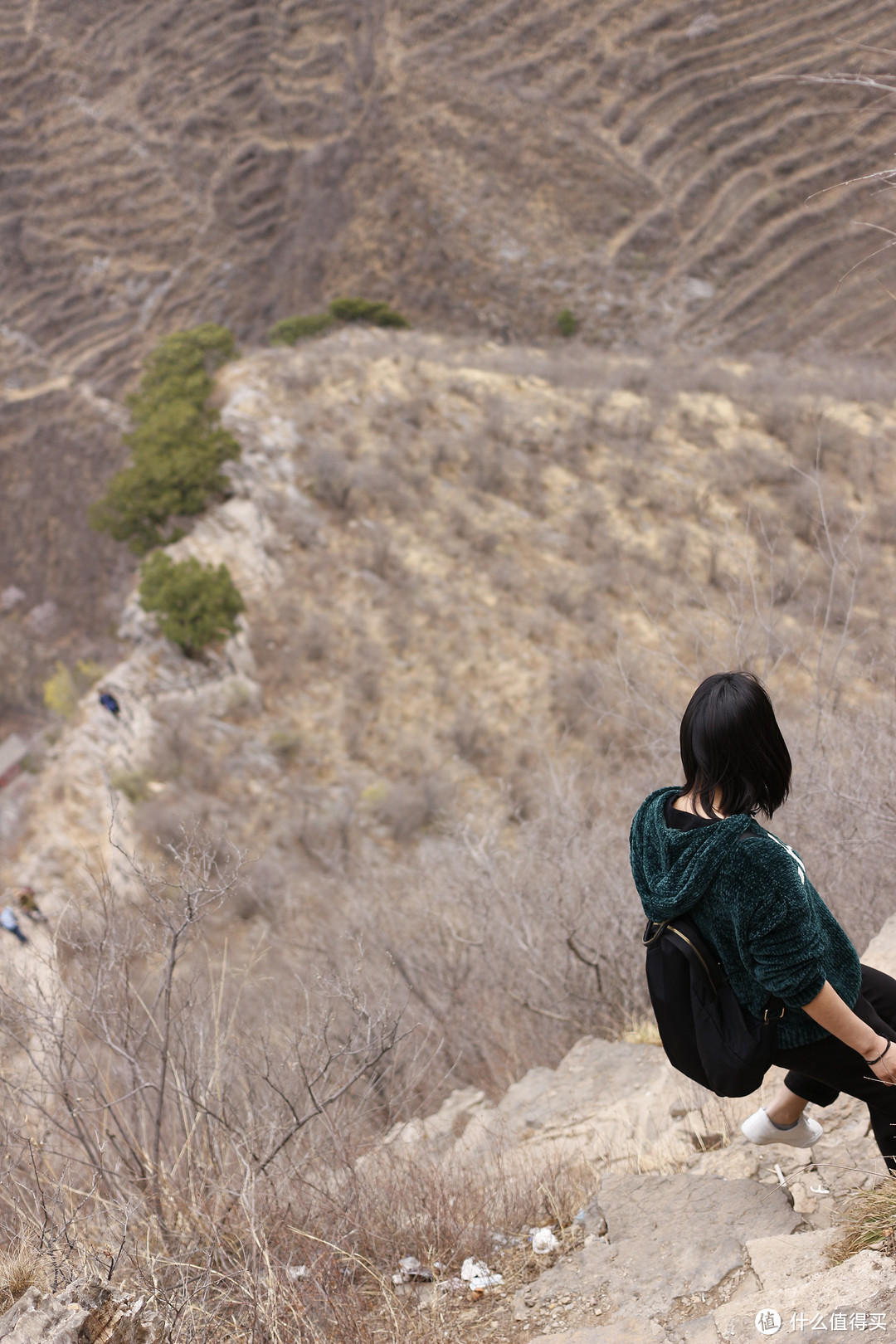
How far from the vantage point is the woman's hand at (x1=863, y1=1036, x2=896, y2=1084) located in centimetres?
148

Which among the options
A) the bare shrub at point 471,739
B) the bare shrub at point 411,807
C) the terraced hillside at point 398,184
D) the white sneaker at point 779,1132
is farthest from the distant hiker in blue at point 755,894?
the terraced hillside at point 398,184

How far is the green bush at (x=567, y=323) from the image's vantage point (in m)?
26.0

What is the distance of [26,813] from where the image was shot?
25.1 ft

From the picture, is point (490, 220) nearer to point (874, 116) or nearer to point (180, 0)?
point (874, 116)

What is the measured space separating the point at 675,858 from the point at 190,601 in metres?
7.86

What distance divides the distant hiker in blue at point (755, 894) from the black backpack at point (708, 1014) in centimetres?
2

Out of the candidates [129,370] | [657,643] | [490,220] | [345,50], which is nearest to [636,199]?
[490,220]

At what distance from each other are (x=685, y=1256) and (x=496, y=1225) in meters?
0.64

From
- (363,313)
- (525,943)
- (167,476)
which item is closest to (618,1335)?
(525,943)

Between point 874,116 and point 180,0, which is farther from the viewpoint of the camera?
point 180,0

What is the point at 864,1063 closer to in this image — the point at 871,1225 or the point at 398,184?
the point at 871,1225

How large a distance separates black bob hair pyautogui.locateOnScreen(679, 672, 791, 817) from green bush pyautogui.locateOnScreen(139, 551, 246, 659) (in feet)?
25.2

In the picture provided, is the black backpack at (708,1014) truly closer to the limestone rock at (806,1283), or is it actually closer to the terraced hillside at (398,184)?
the limestone rock at (806,1283)

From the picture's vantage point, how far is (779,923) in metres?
1.36
